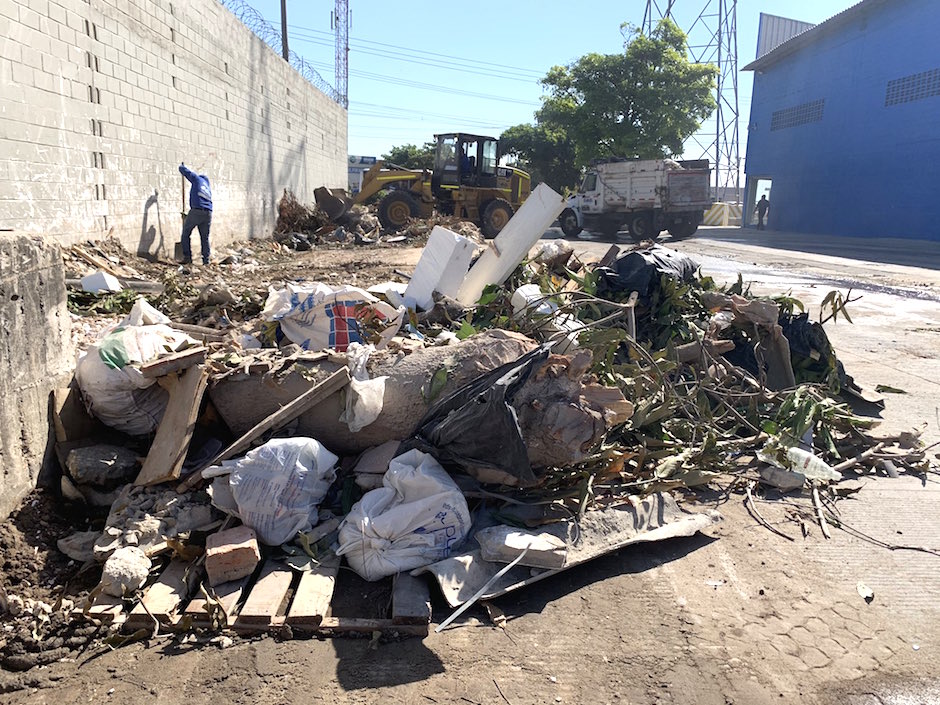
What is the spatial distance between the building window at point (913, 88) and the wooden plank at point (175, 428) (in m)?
29.2

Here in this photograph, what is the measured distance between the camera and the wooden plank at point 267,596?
7.95 ft

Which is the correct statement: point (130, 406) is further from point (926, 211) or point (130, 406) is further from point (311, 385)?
point (926, 211)

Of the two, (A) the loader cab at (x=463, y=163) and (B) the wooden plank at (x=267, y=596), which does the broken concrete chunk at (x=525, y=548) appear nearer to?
(B) the wooden plank at (x=267, y=596)

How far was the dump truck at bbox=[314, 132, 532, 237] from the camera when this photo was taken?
18703 millimetres

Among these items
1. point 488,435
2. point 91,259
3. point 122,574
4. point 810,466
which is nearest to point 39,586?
point 122,574

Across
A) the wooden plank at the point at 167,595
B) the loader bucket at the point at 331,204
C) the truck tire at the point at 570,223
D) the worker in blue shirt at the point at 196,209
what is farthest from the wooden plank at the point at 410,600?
the truck tire at the point at 570,223

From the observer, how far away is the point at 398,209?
18969 millimetres

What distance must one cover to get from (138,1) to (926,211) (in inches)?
1053

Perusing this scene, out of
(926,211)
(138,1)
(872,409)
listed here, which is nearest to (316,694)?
(872,409)

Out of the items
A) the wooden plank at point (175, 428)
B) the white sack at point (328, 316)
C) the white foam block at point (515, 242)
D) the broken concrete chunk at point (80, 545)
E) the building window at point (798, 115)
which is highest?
the building window at point (798, 115)

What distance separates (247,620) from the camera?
2.43 meters

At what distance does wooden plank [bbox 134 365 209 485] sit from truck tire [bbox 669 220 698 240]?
2123 cm

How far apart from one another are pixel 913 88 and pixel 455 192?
19422mm

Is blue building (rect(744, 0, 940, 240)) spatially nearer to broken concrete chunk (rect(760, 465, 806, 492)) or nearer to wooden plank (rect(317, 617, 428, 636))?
broken concrete chunk (rect(760, 465, 806, 492))
